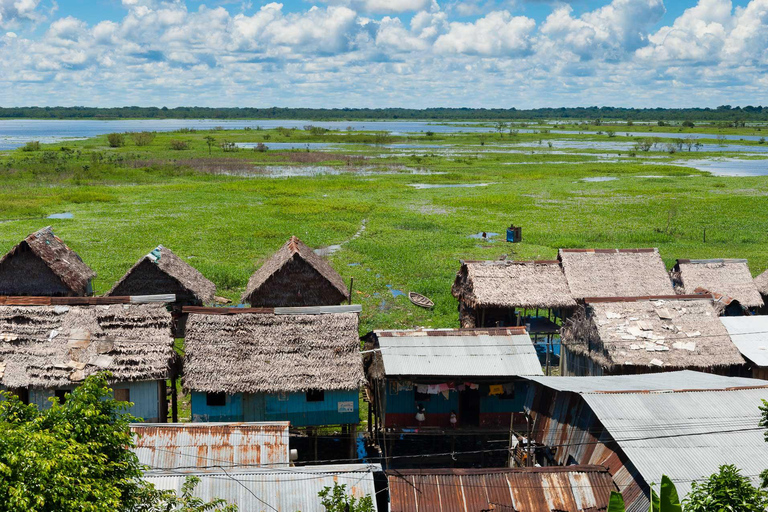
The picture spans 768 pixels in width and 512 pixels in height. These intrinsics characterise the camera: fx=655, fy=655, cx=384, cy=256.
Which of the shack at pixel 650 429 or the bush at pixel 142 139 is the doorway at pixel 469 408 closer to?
the shack at pixel 650 429

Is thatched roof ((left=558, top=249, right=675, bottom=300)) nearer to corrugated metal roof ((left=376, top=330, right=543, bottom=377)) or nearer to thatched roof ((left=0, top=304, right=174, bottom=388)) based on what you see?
corrugated metal roof ((left=376, top=330, right=543, bottom=377))

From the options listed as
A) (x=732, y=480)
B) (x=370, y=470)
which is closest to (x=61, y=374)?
(x=370, y=470)

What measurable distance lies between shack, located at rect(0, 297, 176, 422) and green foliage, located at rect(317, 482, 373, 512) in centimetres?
573

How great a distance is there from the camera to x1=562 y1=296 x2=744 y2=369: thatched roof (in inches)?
575

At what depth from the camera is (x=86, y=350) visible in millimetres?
13312

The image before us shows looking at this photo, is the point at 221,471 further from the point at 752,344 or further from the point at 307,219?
the point at 307,219

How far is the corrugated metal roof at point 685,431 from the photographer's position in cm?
930

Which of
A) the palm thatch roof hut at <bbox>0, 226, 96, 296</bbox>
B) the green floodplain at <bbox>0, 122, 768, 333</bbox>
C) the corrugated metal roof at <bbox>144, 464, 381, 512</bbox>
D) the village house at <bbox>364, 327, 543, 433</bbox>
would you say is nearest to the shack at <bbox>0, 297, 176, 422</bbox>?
the corrugated metal roof at <bbox>144, 464, 381, 512</bbox>

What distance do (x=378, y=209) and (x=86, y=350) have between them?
3309cm

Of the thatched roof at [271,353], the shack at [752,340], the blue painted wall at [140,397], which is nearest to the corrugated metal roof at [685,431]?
the shack at [752,340]

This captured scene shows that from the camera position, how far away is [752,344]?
1540cm

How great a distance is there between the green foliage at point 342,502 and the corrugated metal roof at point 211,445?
1787 mm

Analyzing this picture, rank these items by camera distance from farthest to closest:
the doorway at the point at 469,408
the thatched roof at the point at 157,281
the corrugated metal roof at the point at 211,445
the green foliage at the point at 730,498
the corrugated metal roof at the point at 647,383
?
the thatched roof at the point at 157,281 → the doorway at the point at 469,408 → the corrugated metal roof at the point at 647,383 → the corrugated metal roof at the point at 211,445 → the green foliage at the point at 730,498

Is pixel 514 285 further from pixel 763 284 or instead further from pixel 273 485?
pixel 273 485
